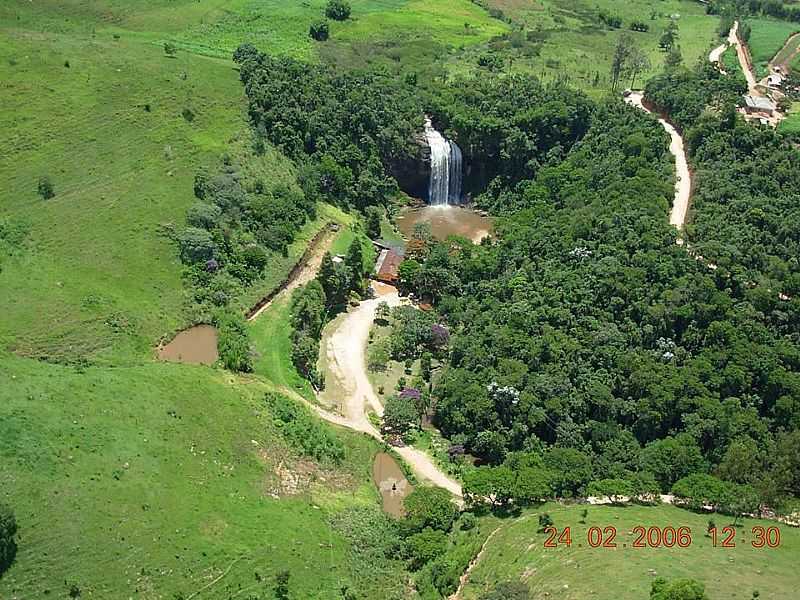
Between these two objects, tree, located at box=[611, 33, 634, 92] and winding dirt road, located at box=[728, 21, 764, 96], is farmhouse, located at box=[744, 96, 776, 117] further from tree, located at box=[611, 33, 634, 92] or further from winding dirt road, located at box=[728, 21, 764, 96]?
tree, located at box=[611, 33, 634, 92]

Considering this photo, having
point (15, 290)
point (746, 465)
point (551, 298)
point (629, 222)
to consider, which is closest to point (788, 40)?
point (629, 222)

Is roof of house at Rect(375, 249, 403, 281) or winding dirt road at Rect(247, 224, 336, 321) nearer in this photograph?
winding dirt road at Rect(247, 224, 336, 321)

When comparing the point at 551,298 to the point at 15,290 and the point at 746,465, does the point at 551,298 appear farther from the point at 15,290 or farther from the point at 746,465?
the point at 15,290

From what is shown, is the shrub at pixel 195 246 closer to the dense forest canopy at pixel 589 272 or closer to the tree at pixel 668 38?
the dense forest canopy at pixel 589 272

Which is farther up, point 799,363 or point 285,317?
point 799,363

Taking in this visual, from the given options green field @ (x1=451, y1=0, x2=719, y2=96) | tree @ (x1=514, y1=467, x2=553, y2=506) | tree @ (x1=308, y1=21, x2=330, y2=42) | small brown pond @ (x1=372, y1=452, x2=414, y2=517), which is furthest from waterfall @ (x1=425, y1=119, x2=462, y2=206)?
tree @ (x1=514, y1=467, x2=553, y2=506)

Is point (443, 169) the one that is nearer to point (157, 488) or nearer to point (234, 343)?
point (234, 343)
